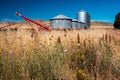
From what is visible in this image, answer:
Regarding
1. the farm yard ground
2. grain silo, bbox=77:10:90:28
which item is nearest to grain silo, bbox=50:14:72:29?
grain silo, bbox=77:10:90:28

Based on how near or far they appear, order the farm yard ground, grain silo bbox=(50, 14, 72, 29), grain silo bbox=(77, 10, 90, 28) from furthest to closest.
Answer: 1. grain silo bbox=(77, 10, 90, 28)
2. grain silo bbox=(50, 14, 72, 29)
3. the farm yard ground

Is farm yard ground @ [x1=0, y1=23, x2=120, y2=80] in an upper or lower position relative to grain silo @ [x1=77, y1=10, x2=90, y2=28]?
lower

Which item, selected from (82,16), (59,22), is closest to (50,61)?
(59,22)

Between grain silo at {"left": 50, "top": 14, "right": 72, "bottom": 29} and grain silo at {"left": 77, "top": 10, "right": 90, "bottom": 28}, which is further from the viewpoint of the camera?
grain silo at {"left": 77, "top": 10, "right": 90, "bottom": 28}

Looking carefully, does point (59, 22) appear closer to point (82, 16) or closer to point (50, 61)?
point (82, 16)

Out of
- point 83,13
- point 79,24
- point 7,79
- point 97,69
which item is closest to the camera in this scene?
point 7,79

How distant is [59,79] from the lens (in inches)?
179

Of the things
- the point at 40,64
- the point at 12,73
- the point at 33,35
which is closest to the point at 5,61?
the point at 12,73

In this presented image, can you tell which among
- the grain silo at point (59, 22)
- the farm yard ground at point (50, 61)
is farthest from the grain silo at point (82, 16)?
the farm yard ground at point (50, 61)

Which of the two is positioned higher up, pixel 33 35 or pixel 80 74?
pixel 33 35

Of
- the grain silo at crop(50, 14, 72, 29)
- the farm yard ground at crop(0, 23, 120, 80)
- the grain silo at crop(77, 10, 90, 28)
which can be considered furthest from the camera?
the grain silo at crop(77, 10, 90, 28)

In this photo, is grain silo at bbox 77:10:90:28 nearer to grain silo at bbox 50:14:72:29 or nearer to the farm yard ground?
grain silo at bbox 50:14:72:29

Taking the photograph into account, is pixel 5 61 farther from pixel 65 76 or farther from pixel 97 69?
pixel 97 69

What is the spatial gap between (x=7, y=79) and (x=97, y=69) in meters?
2.11
